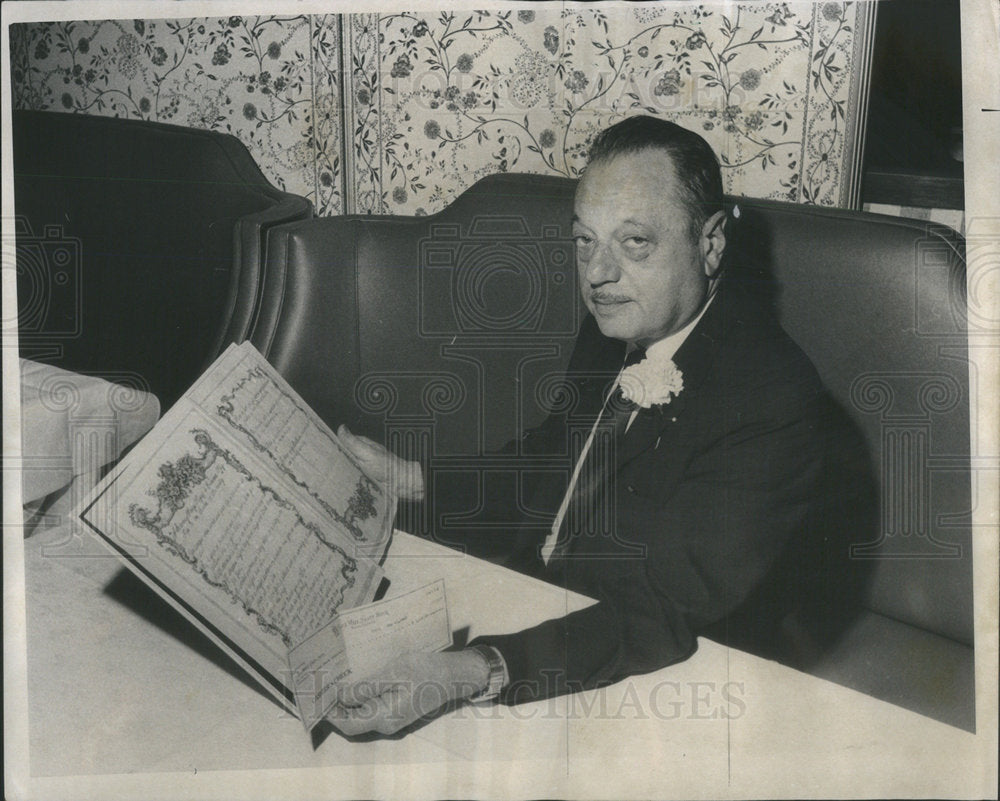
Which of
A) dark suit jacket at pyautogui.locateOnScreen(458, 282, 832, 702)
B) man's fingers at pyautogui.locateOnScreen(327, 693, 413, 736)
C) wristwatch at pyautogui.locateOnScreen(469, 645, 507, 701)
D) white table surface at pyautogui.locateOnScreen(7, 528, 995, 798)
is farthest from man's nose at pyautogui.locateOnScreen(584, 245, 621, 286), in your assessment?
man's fingers at pyautogui.locateOnScreen(327, 693, 413, 736)

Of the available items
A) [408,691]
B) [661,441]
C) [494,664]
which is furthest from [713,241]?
[408,691]

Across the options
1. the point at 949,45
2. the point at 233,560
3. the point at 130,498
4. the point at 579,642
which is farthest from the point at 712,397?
the point at 130,498

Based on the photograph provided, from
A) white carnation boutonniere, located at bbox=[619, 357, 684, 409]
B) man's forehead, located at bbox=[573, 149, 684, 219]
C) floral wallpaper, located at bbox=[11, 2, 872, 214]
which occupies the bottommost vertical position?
white carnation boutonniere, located at bbox=[619, 357, 684, 409]

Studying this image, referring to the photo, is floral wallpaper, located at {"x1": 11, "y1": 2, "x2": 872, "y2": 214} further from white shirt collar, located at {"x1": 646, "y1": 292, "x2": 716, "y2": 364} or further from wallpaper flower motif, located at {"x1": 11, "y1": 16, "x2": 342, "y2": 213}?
white shirt collar, located at {"x1": 646, "y1": 292, "x2": 716, "y2": 364}

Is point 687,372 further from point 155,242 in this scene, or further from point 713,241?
point 155,242

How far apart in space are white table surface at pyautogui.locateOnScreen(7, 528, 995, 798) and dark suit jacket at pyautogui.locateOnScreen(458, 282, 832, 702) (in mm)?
76

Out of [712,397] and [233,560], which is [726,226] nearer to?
[712,397]

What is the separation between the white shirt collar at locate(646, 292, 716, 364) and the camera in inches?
72.2

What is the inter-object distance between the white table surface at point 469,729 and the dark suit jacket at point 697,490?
76 mm

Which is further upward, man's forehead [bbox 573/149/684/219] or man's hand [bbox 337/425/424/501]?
man's forehead [bbox 573/149/684/219]

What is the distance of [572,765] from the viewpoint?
74.3 inches

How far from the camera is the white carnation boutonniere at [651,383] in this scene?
1836 mm

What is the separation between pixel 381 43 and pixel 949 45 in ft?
3.83

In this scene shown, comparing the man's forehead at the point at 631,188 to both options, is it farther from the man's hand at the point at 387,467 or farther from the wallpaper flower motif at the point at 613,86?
the man's hand at the point at 387,467
